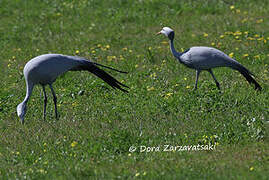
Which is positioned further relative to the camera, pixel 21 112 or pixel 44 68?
pixel 44 68

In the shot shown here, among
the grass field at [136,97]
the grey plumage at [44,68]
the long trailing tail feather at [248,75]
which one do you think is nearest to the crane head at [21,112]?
the grey plumage at [44,68]

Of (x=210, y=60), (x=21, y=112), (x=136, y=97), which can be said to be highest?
(x=210, y=60)

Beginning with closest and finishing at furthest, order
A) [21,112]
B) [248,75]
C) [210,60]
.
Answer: [21,112], [210,60], [248,75]

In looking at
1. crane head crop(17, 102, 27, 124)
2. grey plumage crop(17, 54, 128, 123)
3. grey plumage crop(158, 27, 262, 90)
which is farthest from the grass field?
grey plumage crop(17, 54, 128, 123)

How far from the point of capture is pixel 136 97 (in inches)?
354

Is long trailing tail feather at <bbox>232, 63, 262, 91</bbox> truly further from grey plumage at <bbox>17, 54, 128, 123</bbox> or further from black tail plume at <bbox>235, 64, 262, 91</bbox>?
grey plumage at <bbox>17, 54, 128, 123</bbox>

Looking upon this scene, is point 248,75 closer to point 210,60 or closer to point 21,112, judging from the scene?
point 210,60

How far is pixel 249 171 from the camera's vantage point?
579 centimetres

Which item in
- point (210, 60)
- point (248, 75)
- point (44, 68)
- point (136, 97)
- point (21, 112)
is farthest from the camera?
point (136, 97)

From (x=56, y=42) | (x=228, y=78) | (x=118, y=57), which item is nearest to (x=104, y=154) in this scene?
(x=228, y=78)

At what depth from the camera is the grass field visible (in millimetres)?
6250

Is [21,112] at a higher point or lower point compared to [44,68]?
lower

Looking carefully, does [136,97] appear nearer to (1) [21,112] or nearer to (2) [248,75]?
(2) [248,75]

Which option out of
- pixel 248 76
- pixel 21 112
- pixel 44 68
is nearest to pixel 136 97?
pixel 44 68
